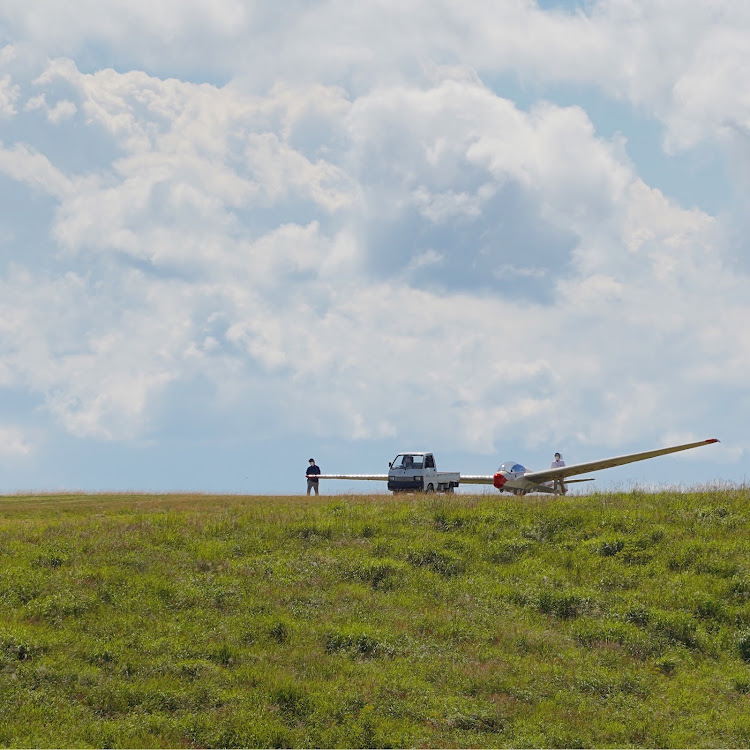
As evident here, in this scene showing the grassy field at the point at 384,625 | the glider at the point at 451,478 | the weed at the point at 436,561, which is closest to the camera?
the grassy field at the point at 384,625

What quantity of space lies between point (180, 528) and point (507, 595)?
12.2m

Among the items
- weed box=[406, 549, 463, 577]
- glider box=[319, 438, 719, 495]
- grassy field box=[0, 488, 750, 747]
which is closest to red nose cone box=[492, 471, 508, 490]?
glider box=[319, 438, 719, 495]

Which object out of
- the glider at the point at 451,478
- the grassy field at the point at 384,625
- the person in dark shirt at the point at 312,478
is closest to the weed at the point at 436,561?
the grassy field at the point at 384,625

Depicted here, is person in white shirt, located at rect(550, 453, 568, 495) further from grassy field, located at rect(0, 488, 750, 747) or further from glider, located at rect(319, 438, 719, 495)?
grassy field, located at rect(0, 488, 750, 747)

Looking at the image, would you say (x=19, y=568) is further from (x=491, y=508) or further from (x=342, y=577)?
(x=491, y=508)

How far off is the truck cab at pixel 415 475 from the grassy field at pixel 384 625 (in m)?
10.2

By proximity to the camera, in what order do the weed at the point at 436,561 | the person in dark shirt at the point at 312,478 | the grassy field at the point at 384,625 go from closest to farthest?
the grassy field at the point at 384,625 < the weed at the point at 436,561 < the person in dark shirt at the point at 312,478

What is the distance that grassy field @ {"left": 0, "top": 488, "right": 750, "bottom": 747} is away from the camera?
17703 mm

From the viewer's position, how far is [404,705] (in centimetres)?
1816

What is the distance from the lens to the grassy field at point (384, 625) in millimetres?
17703

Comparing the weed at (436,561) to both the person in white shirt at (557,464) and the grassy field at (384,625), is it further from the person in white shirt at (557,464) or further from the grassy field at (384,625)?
the person in white shirt at (557,464)

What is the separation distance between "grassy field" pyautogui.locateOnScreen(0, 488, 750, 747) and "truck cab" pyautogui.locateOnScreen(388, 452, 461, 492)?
10.2 m

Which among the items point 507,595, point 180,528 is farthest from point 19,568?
point 507,595

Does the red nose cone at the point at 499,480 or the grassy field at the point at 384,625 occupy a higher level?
the red nose cone at the point at 499,480
